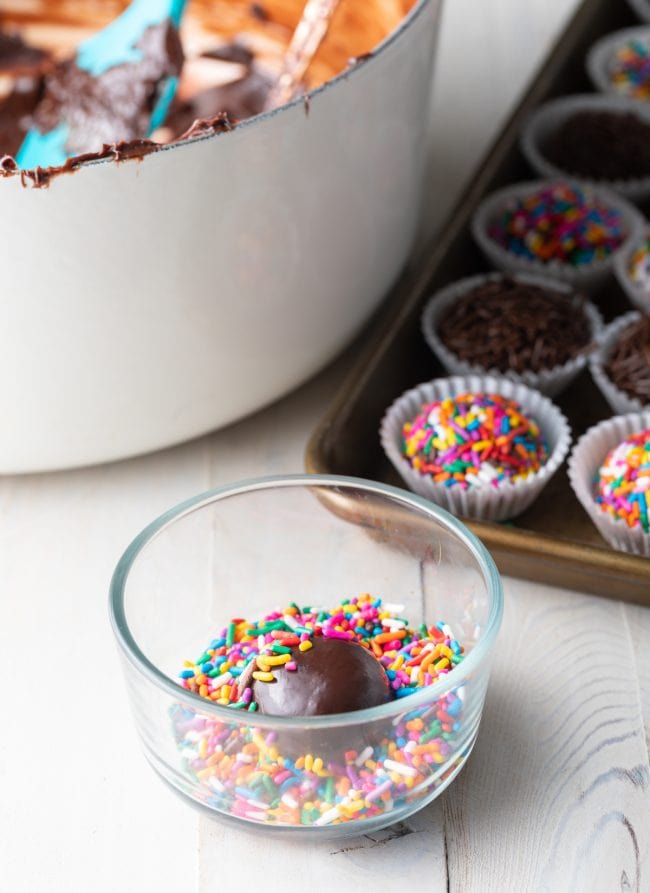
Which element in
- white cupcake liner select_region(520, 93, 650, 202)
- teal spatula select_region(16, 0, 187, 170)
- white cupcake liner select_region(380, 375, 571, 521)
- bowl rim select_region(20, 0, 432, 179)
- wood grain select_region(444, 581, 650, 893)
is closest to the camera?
wood grain select_region(444, 581, 650, 893)

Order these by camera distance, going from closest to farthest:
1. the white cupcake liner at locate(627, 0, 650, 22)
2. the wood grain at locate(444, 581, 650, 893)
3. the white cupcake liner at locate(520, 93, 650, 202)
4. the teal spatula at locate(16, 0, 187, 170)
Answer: the wood grain at locate(444, 581, 650, 893) → the teal spatula at locate(16, 0, 187, 170) → the white cupcake liner at locate(520, 93, 650, 202) → the white cupcake liner at locate(627, 0, 650, 22)

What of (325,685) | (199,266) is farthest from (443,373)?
(325,685)

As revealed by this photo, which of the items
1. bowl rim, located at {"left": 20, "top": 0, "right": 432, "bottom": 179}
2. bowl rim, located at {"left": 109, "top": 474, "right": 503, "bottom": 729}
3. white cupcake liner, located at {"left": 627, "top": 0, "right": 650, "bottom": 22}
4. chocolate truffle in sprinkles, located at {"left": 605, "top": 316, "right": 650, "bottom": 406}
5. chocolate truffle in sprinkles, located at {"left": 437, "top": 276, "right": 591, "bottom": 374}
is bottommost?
chocolate truffle in sprinkles, located at {"left": 605, "top": 316, "right": 650, "bottom": 406}

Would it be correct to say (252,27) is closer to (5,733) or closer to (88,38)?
(88,38)

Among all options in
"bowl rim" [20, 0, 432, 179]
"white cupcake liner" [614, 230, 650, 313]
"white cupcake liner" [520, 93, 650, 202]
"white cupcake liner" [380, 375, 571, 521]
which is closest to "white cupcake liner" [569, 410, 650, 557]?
"white cupcake liner" [380, 375, 571, 521]

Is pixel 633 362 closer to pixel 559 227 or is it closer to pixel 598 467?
pixel 598 467

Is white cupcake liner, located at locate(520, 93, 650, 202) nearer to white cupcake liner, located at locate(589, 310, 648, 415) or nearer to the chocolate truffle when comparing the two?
white cupcake liner, located at locate(589, 310, 648, 415)
